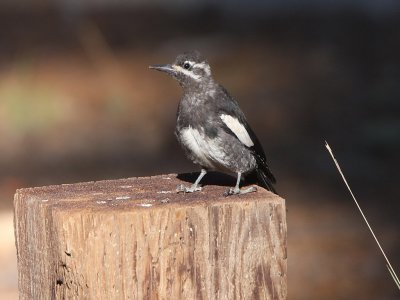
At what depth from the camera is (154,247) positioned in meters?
4.13

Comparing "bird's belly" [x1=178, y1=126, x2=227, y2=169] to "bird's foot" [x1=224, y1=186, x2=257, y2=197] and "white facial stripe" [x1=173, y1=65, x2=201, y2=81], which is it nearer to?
"white facial stripe" [x1=173, y1=65, x2=201, y2=81]

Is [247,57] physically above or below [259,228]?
above

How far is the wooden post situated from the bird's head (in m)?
1.44

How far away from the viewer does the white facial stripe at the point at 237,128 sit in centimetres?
562

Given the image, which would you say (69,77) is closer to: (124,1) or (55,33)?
(55,33)

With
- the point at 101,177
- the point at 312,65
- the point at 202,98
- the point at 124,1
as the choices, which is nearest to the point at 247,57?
the point at 312,65

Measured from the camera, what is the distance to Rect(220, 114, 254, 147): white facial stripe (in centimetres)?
562

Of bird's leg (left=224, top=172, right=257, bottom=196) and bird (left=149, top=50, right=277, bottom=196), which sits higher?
bird (left=149, top=50, right=277, bottom=196)

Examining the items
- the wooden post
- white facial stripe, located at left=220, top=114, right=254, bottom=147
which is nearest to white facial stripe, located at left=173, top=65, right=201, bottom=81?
white facial stripe, located at left=220, top=114, right=254, bottom=147

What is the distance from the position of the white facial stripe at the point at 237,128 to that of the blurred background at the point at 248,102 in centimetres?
230

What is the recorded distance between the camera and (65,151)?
35.9 ft

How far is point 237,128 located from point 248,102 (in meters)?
6.37

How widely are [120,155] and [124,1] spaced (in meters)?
5.37

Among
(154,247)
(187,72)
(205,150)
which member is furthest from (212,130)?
(154,247)
